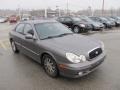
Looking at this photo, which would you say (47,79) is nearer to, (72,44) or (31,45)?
(72,44)

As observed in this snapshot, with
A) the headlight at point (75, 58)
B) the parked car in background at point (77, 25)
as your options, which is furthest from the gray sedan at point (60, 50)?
the parked car in background at point (77, 25)

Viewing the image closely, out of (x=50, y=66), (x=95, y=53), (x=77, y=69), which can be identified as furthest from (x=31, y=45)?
(x=95, y=53)

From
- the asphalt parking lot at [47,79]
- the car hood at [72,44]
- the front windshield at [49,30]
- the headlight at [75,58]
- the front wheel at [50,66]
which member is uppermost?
the front windshield at [49,30]

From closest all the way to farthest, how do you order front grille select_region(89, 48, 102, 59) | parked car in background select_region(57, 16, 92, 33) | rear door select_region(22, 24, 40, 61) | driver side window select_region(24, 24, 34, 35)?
front grille select_region(89, 48, 102, 59) → rear door select_region(22, 24, 40, 61) → driver side window select_region(24, 24, 34, 35) → parked car in background select_region(57, 16, 92, 33)

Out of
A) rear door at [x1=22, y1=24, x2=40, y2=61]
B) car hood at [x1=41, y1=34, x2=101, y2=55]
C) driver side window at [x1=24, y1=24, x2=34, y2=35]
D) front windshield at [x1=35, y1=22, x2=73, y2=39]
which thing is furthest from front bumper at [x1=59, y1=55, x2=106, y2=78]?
driver side window at [x1=24, y1=24, x2=34, y2=35]

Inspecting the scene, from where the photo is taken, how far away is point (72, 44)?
4.08 meters

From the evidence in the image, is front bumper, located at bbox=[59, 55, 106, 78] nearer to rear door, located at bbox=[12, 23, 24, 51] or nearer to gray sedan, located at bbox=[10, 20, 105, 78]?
gray sedan, located at bbox=[10, 20, 105, 78]

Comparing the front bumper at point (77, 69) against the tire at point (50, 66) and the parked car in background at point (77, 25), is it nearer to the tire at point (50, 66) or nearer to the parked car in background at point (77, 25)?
the tire at point (50, 66)

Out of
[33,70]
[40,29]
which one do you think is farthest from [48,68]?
[40,29]

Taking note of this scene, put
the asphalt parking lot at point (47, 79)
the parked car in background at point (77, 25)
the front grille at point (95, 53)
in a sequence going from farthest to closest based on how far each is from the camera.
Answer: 1. the parked car in background at point (77, 25)
2. the front grille at point (95, 53)
3. the asphalt parking lot at point (47, 79)

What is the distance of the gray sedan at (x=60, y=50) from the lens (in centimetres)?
361

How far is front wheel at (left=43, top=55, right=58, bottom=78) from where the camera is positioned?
402 centimetres

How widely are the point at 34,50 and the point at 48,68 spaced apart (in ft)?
2.69

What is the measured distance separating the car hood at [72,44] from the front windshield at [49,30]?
335mm
